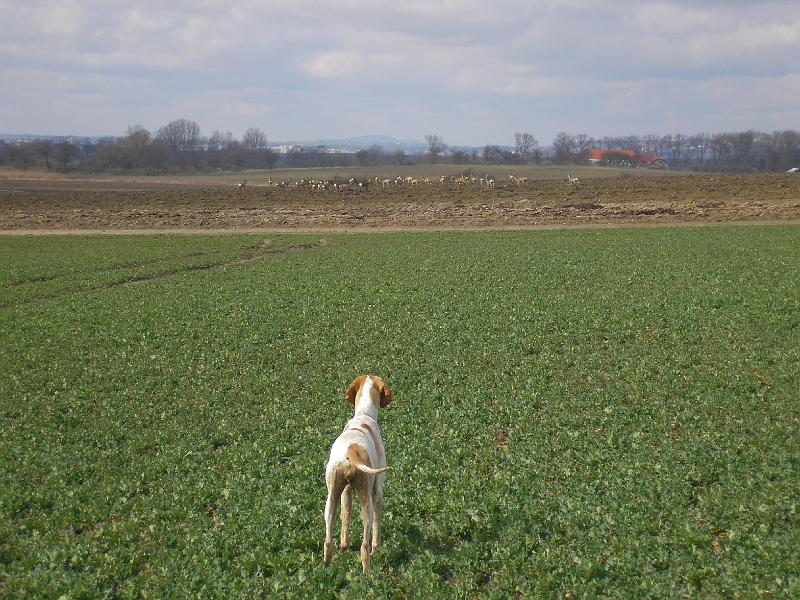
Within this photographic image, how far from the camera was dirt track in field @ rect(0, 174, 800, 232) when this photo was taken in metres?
51.3

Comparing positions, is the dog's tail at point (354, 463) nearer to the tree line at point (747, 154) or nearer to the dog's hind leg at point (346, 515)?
the dog's hind leg at point (346, 515)

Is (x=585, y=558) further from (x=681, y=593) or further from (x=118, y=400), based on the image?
(x=118, y=400)

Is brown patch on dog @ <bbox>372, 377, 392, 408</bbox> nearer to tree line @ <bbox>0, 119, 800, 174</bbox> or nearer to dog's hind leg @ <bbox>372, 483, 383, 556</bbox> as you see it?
dog's hind leg @ <bbox>372, 483, 383, 556</bbox>

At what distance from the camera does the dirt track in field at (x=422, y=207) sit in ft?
168

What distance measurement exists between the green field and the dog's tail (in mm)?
1227

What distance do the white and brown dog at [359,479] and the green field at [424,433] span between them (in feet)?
1.16

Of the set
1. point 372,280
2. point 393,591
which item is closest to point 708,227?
point 372,280

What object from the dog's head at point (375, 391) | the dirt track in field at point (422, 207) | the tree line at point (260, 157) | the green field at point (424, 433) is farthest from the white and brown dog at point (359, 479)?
the tree line at point (260, 157)

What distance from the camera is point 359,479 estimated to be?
782cm

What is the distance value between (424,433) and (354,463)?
5.25 meters

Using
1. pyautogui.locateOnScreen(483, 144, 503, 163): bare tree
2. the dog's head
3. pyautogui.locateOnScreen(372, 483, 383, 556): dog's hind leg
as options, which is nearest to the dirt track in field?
the dog's head

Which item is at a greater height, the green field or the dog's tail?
the dog's tail

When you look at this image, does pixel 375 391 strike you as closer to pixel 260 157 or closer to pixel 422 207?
pixel 422 207

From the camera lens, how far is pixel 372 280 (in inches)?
1108
